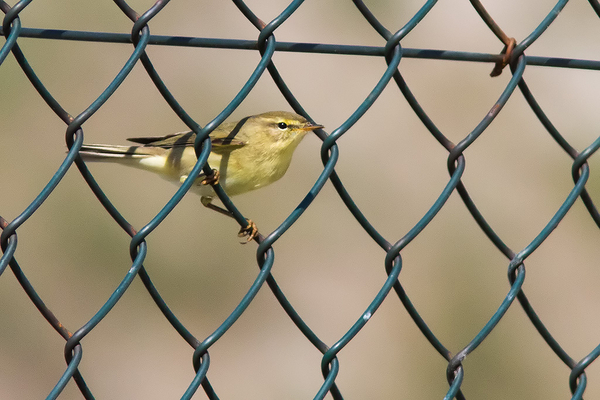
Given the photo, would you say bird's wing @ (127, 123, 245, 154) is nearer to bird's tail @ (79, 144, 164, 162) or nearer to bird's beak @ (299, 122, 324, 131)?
bird's tail @ (79, 144, 164, 162)

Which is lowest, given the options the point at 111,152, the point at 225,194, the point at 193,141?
the point at 225,194

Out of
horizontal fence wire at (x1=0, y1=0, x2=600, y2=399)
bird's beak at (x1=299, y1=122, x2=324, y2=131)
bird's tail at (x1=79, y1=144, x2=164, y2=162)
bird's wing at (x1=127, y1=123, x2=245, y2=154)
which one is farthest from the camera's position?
bird's wing at (x1=127, y1=123, x2=245, y2=154)

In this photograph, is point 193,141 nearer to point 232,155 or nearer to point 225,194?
point 232,155

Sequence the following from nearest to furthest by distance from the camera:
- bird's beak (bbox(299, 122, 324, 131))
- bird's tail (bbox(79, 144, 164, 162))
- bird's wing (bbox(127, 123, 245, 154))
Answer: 1. bird's beak (bbox(299, 122, 324, 131))
2. bird's tail (bbox(79, 144, 164, 162))
3. bird's wing (bbox(127, 123, 245, 154))

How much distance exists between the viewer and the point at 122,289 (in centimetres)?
147

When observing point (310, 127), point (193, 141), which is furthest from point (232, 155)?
point (310, 127)

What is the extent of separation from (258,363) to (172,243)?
45.8 inches

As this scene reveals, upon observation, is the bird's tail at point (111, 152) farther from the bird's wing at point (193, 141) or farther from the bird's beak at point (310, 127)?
the bird's beak at point (310, 127)

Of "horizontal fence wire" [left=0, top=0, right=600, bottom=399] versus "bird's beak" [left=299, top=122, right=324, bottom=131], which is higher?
"bird's beak" [left=299, top=122, right=324, bottom=131]

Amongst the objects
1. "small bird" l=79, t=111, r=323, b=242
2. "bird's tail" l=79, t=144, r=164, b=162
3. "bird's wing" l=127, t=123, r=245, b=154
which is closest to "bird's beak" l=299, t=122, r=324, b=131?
"small bird" l=79, t=111, r=323, b=242

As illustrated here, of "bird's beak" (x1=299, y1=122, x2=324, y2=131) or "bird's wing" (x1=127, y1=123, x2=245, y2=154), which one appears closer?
"bird's beak" (x1=299, y1=122, x2=324, y2=131)

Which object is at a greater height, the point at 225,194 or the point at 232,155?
the point at 232,155

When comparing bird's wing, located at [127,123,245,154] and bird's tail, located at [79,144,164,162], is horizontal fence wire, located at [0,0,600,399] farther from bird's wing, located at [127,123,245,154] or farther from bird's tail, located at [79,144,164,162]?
bird's wing, located at [127,123,245,154]

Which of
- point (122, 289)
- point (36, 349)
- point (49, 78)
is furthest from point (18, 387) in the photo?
point (122, 289)
